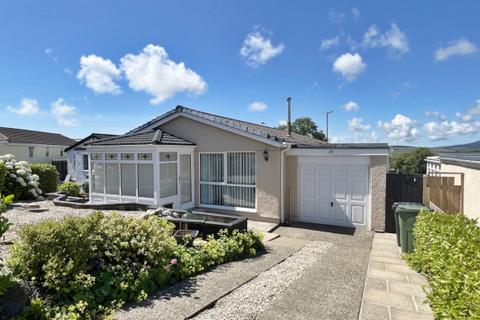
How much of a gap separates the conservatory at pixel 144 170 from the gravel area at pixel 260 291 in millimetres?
6951

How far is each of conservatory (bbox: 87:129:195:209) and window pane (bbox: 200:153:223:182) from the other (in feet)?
2.00

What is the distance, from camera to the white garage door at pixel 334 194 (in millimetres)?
10453

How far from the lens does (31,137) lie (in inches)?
1502

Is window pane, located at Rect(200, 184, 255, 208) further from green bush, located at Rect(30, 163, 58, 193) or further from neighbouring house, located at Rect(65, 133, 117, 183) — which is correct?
neighbouring house, located at Rect(65, 133, 117, 183)

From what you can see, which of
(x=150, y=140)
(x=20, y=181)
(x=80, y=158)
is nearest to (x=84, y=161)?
(x=80, y=158)

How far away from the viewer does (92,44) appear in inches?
510

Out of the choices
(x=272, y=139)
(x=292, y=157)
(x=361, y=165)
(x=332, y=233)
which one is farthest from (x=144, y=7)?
(x=332, y=233)

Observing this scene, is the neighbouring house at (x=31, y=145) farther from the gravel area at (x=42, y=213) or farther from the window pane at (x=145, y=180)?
the window pane at (x=145, y=180)

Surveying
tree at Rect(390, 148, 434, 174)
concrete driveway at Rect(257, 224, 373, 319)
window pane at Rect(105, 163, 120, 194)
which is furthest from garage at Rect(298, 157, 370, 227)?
tree at Rect(390, 148, 434, 174)

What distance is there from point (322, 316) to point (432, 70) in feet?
51.0

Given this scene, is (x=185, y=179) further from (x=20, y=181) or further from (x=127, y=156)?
(x=20, y=181)

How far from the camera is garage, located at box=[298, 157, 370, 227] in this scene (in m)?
10.4

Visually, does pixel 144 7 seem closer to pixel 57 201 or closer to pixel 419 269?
pixel 57 201

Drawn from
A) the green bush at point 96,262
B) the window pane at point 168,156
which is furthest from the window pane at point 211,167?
the green bush at point 96,262
